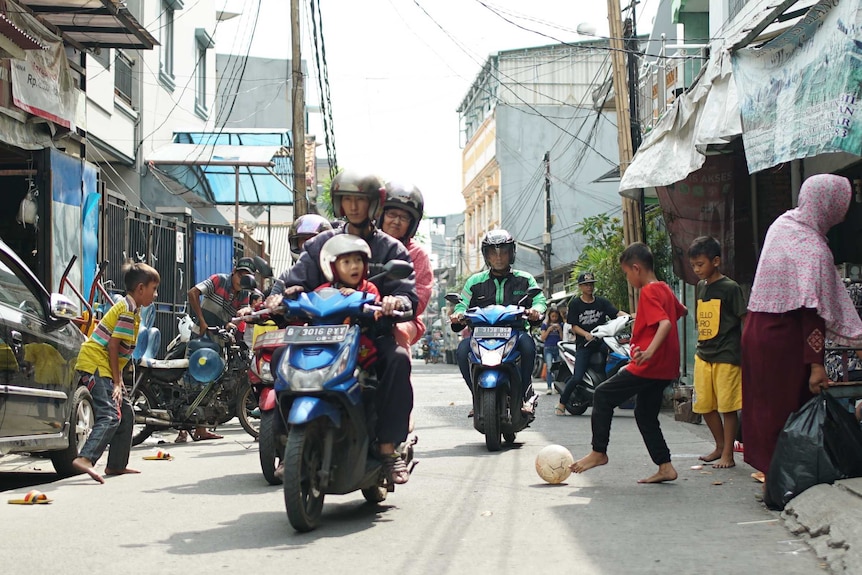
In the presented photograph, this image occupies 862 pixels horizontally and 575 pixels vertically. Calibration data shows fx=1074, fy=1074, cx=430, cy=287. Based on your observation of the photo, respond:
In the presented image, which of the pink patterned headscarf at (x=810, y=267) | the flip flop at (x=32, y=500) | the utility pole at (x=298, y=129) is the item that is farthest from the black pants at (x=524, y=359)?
the utility pole at (x=298, y=129)

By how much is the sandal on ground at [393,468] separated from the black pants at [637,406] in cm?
166

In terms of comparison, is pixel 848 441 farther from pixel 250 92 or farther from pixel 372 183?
pixel 250 92

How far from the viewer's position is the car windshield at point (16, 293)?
7.70m

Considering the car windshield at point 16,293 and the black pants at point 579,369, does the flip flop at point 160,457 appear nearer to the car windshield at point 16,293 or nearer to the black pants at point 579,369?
the car windshield at point 16,293

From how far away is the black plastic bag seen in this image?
228 inches

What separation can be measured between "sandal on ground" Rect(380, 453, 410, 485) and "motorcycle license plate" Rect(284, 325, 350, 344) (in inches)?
33.6

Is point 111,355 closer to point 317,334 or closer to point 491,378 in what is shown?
point 317,334

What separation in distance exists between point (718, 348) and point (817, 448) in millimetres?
2319

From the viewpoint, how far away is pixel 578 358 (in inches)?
552

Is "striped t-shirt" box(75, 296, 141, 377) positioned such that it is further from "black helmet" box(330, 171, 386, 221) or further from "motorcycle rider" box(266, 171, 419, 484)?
"black helmet" box(330, 171, 386, 221)

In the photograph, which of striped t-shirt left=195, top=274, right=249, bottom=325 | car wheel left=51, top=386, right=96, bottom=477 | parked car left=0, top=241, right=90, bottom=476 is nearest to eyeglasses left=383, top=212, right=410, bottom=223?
parked car left=0, top=241, right=90, bottom=476

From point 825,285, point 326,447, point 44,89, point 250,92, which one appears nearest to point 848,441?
point 825,285

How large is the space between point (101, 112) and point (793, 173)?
13.0 m

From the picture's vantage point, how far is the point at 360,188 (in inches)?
250
